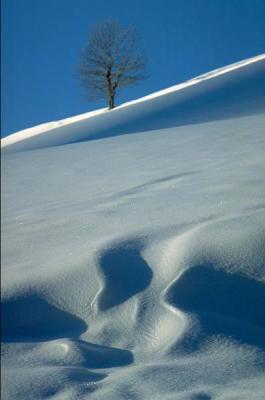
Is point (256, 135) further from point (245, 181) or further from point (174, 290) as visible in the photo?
point (174, 290)

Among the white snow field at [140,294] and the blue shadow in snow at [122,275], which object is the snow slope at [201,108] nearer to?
the white snow field at [140,294]

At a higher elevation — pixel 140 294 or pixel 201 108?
pixel 201 108

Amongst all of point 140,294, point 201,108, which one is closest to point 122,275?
point 140,294

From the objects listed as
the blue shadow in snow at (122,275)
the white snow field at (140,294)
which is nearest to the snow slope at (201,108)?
the white snow field at (140,294)

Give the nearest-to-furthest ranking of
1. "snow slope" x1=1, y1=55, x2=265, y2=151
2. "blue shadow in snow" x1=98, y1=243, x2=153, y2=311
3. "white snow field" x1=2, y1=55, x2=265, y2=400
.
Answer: "white snow field" x1=2, y1=55, x2=265, y2=400 < "blue shadow in snow" x1=98, y1=243, x2=153, y2=311 < "snow slope" x1=1, y1=55, x2=265, y2=151

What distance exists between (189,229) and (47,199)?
147cm

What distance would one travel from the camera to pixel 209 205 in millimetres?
2023

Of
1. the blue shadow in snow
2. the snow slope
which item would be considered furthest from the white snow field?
the snow slope

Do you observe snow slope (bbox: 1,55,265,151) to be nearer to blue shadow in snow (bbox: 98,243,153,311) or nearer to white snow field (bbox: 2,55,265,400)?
white snow field (bbox: 2,55,265,400)

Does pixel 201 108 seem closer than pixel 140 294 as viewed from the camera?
No

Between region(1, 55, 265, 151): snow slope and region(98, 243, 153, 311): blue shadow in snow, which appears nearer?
region(98, 243, 153, 311): blue shadow in snow

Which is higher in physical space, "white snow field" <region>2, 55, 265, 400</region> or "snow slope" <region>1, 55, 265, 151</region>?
"snow slope" <region>1, 55, 265, 151</region>

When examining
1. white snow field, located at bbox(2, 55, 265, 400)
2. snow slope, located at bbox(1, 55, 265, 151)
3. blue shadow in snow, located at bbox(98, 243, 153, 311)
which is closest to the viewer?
white snow field, located at bbox(2, 55, 265, 400)

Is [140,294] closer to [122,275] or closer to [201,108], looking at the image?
[122,275]
